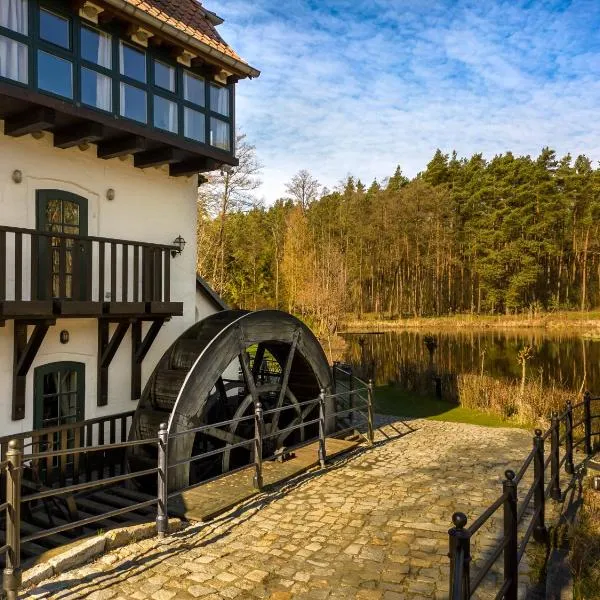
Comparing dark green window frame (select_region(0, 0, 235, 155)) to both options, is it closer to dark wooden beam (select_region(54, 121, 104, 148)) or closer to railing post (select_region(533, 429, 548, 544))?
dark wooden beam (select_region(54, 121, 104, 148))

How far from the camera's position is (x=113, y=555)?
5.00m

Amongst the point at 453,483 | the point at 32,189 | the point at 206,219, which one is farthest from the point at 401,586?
the point at 206,219

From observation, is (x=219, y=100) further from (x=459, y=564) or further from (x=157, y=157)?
(x=459, y=564)

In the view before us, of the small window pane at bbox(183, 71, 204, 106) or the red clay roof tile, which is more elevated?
the red clay roof tile

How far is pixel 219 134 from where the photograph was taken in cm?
945

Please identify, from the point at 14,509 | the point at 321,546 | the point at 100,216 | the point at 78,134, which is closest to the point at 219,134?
the point at 100,216

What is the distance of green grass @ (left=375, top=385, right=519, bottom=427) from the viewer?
1305 cm

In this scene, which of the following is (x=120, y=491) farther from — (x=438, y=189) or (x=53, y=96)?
(x=438, y=189)

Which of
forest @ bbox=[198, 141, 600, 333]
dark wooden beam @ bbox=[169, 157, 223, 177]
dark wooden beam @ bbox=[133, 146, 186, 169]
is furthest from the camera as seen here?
forest @ bbox=[198, 141, 600, 333]

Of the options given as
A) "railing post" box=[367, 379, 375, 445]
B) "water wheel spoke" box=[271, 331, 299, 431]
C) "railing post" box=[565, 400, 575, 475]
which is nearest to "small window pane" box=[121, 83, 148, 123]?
"water wheel spoke" box=[271, 331, 299, 431]

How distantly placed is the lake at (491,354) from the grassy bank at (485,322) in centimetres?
281

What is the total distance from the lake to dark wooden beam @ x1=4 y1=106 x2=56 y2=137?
1423cm

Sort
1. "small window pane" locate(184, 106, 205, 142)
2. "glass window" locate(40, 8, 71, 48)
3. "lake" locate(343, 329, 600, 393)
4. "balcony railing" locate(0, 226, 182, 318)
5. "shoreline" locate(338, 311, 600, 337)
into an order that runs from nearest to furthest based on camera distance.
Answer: "balcony railing" locate(0, 226, 182, 318) → "glass window" locate(40, 8, 71, 48) → "small window pane" locate(184, 106, 205, 142) → "lake" locate(343, 329, 600, 393) → "shoreline" locate(338, 311, 600, 337)

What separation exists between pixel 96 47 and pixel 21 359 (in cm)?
432
